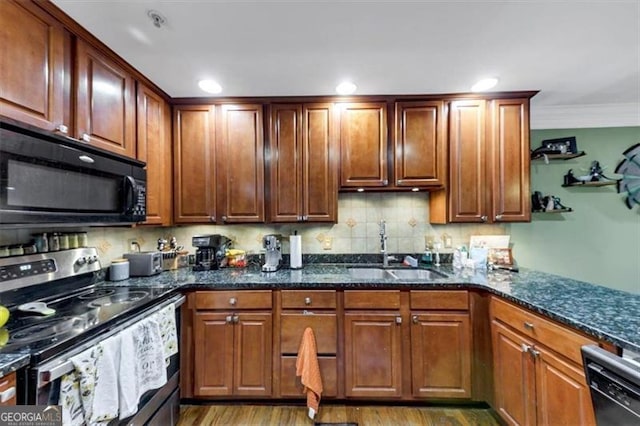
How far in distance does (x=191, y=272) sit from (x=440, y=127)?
2436 mm

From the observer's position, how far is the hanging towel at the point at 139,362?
1.22 meters

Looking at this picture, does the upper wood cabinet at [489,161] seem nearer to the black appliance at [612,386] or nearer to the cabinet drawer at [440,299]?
the cabinet drawer at [440,299]

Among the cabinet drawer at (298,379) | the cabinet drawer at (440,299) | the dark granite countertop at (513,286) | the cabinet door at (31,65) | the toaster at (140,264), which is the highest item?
the cabinet door at (31,65)

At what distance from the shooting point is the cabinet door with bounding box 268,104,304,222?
2.38 metres

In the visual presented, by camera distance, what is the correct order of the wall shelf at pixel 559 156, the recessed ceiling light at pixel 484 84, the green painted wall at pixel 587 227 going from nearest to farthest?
the recessed ceiling light at pixel 484 84 → the wall shelf at pixel 559 156 → the green painted wall at pixel 587 227

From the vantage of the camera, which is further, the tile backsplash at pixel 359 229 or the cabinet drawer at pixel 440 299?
the tile backsplash at pixel 359 229

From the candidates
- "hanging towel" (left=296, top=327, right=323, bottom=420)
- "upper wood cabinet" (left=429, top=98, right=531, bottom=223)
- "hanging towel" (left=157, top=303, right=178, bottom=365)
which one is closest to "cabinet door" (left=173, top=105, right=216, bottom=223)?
"hanging towel" (left=157, top=303, right=178, bottom=365)

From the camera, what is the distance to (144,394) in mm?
1477

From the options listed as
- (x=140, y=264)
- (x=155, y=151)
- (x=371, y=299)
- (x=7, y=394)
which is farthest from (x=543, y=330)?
(x=155, y=151)

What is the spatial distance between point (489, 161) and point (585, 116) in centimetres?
118

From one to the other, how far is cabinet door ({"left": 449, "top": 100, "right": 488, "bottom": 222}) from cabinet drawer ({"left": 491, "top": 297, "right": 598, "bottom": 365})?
2.71ft

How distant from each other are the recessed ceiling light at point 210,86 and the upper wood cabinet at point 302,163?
44 centimetres

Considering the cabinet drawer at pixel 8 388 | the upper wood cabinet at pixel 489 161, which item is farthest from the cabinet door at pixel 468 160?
the cabinet drawer at pixel 8 388

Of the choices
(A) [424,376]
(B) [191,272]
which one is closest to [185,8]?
(B) [191,272]
